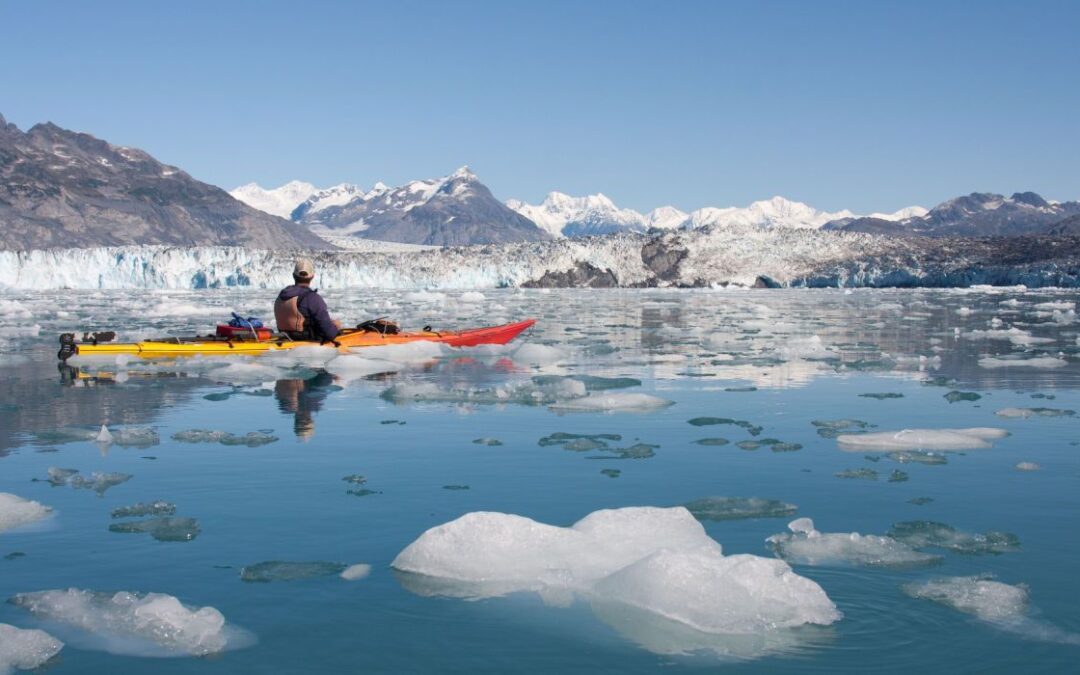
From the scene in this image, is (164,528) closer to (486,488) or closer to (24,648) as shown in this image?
(24,648)

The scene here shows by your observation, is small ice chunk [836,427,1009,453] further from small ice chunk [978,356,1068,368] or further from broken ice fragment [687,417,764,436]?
small ice chunk [978,356,1068,368]

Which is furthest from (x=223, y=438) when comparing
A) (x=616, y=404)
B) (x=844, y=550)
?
(x=844, y=550)

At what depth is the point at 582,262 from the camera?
6047 cm

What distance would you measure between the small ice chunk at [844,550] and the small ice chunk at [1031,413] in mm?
4218

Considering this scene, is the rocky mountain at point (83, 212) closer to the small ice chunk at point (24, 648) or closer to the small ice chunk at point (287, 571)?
the small ice chunk at point (287, 571)

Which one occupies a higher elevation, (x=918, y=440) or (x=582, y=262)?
(x=582, y=262)

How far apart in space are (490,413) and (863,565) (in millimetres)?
4653

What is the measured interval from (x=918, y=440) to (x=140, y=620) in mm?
5156

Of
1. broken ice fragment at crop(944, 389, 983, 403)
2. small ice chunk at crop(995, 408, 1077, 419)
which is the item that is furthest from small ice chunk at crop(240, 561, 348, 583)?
broken ice fragment at crop(944, 389, 983, 403)

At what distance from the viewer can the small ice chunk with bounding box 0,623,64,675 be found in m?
3.18

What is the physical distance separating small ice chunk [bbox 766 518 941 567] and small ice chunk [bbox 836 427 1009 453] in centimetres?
239

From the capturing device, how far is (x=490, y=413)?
8.44 metres

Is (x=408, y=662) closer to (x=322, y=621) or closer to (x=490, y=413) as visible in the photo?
(x=322, y=621)

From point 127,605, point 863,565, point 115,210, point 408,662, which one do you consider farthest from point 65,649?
point 115,210
